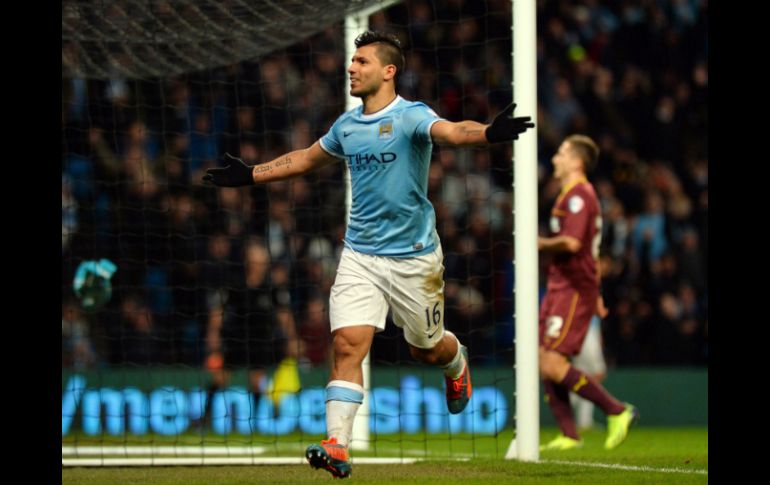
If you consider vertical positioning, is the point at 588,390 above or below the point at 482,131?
below

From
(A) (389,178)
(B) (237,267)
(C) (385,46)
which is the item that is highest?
(C) (385,46)

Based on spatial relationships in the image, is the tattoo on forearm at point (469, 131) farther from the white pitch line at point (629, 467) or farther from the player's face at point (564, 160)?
the player's face at point (564, 160)

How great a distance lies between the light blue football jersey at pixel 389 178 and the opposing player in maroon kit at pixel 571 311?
3.13 meters

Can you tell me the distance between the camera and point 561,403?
1023cm

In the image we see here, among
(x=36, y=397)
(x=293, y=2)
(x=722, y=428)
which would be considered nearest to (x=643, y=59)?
(x=293, y=2)

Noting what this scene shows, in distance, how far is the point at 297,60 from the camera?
53.7 ft

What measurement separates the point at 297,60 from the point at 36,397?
36.7 ft

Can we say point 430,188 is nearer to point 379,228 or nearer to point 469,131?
point 379,228

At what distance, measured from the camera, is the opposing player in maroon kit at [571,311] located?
32.8 feet

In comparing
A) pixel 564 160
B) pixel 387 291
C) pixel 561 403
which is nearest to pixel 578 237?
pixel 564 160

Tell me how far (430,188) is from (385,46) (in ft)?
27.4

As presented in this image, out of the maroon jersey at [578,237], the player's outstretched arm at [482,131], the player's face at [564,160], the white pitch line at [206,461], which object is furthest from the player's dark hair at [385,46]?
the player's face at [564,160]

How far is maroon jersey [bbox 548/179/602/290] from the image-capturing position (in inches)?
396

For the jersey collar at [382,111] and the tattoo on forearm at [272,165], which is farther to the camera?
the tattoo on forearm at [272,165]
